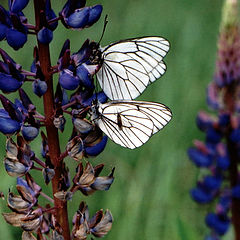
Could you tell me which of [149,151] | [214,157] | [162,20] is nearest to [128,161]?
[149,151]

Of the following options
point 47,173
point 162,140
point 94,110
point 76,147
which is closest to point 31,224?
point 47,173

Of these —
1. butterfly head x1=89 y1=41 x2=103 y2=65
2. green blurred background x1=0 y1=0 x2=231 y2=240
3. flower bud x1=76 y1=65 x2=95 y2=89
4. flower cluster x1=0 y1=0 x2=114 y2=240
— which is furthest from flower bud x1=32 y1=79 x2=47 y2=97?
green blurred background x1=0 y1=0 x2=231 y2=240

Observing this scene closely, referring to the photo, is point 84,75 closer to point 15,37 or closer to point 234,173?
point 15,37

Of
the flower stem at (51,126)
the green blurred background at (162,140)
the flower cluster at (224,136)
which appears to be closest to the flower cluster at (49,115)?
the flower stem at (51,126)

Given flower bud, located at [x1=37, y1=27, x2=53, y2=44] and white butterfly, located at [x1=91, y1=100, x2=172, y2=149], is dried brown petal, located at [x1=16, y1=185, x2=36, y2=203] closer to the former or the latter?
white butterfly, located at [x1=91, y1=100, x2=172, y2=149]

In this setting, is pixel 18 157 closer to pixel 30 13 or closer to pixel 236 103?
pixel 236 103

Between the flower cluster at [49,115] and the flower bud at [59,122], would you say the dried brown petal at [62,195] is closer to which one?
the flower cluster at [49,115]

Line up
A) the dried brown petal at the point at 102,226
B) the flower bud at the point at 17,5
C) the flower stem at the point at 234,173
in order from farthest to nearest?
1. the flower stem at the point at 234,173
2. the dried brown petal at the point at 102,226
3. the flower bud at the point at 17,5
